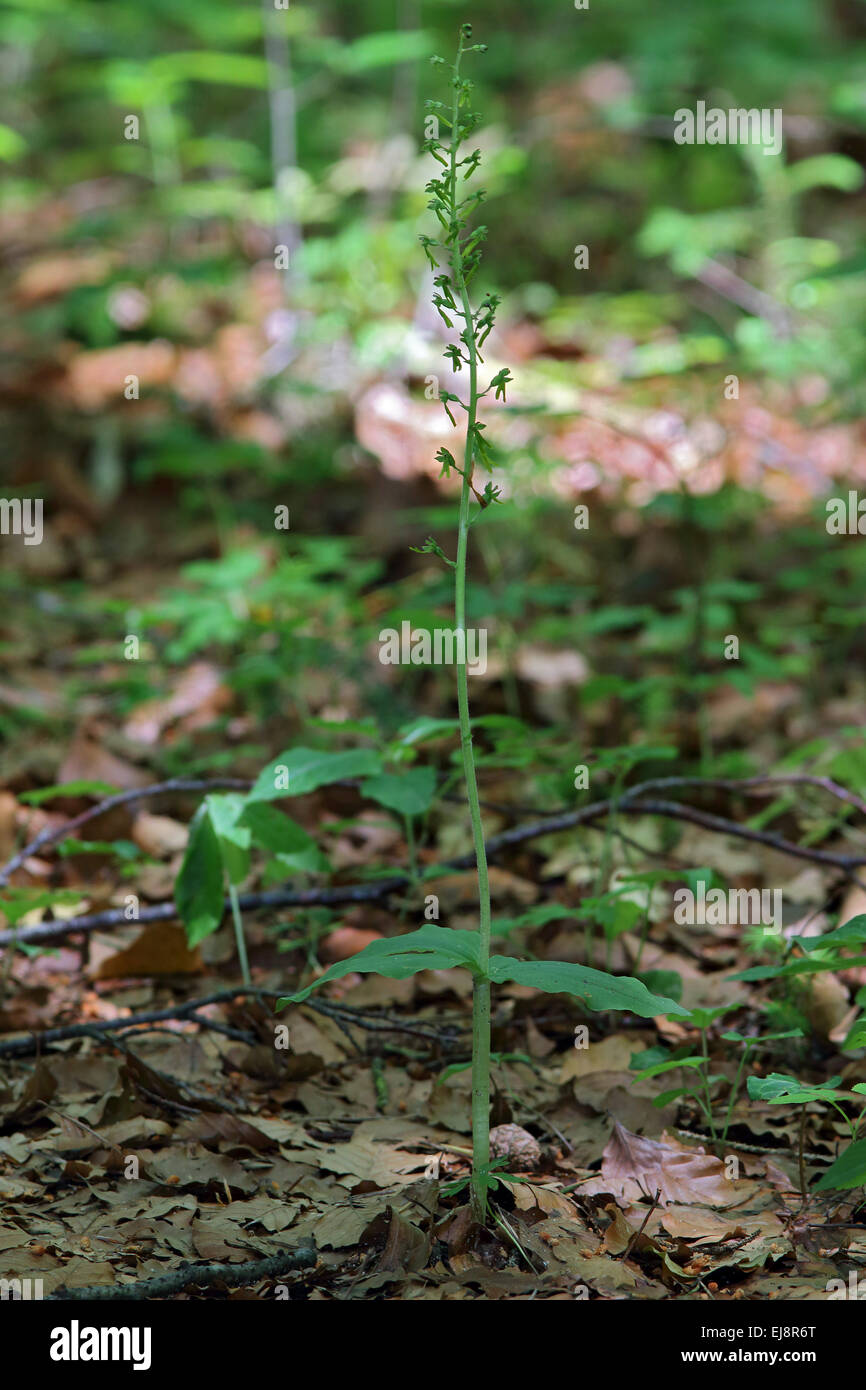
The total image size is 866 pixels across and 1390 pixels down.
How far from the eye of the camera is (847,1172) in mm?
1521

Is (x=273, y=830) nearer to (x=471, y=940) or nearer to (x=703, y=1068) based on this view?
(x=471, y=940)

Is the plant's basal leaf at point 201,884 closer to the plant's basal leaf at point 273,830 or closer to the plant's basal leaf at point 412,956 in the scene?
the plant's basal leaf at point 273,830

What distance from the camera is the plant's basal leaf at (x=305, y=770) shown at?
2.29 metres

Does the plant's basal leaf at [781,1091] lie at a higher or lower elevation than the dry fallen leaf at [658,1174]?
higher

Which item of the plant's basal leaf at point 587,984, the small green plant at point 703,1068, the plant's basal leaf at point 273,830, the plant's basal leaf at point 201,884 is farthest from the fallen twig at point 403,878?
the plant's basal leaf at point 587,984

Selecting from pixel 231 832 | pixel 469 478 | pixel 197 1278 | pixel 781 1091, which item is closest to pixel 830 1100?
pixel 781 1091

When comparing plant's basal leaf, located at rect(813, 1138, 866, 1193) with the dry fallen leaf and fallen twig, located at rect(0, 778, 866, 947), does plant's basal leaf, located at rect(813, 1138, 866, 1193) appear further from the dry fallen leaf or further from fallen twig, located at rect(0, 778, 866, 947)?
fallen twig, located at rect(0, 778, 866, 947)

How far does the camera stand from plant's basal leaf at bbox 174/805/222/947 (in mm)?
2357

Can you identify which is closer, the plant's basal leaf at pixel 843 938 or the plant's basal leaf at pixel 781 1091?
the plant's basal leaf at pixel 781 1091

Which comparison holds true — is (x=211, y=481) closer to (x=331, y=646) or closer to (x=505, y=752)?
(x=331, y=646)

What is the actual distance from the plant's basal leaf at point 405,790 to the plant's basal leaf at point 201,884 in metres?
0.32

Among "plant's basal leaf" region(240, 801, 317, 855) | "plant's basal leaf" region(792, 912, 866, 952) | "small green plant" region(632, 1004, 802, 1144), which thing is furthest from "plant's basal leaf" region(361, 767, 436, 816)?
"plant's basal leaf" region(792, 912, 866, 952)

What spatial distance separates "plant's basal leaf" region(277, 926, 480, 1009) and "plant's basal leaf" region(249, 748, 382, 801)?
0.65 m
